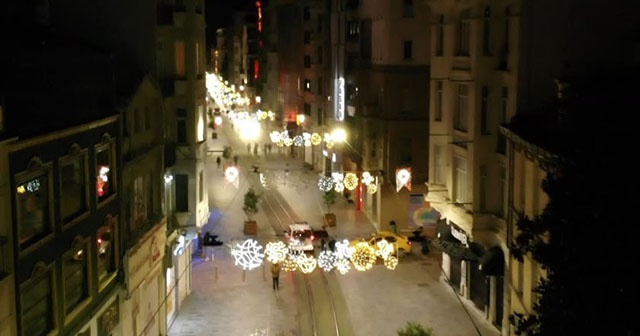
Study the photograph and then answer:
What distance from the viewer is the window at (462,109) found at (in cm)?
3444

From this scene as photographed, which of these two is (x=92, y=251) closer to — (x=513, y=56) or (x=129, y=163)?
(x=129, y=163)

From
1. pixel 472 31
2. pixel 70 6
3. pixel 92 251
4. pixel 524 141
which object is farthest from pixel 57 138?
pixel 472 31

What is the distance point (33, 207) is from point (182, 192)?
18.7 meters

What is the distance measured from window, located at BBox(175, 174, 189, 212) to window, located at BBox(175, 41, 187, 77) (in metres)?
4.14

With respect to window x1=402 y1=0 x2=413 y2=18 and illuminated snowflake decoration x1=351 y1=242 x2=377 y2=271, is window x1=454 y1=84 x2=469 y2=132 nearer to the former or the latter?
illuminated snowflake decoration x1=351 y1=242 x2=377 y2=271

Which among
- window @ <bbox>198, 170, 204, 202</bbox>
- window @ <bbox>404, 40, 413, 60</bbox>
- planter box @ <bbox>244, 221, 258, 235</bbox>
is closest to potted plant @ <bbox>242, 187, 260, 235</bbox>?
planter box @ <bbox>244, 221, 258, 235</bbox>

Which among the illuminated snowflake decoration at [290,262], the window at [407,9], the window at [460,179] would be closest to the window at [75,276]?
the illuminated snowflake decoration at [290,262]

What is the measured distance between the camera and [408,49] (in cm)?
4712

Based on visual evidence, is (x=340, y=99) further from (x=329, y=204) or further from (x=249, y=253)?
(x=249, y=253)

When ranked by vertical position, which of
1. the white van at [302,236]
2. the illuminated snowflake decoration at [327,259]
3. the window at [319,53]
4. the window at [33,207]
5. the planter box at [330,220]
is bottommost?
the planter box at [330,220]

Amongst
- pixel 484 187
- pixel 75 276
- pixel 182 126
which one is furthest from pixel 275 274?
pixel 75 276

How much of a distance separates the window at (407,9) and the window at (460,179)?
1389 cm

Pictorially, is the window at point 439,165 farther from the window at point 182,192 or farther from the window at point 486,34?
the window at point 182,192

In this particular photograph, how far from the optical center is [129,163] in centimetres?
2506
